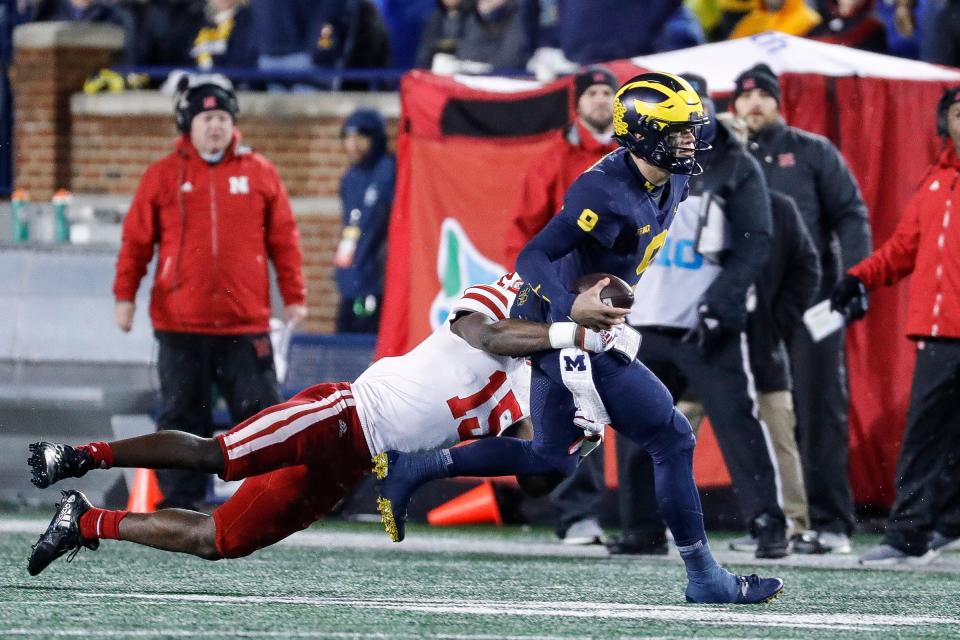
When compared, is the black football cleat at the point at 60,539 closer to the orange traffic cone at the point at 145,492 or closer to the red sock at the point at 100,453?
the red sock at the point at 100,453

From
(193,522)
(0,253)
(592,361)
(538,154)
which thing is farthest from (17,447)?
(592,361)

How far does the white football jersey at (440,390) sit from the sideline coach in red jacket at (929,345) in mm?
2281

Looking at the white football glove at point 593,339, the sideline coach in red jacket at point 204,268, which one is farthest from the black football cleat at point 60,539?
the sideline coach in red jacket at point 204,268

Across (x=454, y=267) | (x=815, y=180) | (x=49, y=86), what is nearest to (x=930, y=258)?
(x=815, y=180)

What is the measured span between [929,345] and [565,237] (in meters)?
2.44

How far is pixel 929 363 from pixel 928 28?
3.93 m

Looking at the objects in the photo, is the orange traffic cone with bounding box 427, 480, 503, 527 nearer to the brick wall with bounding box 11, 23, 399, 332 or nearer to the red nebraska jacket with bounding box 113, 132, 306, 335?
the red nebraska jacket with bounding box 113, 132, 306, 335

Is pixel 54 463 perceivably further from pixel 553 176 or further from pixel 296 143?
pixel 296 143

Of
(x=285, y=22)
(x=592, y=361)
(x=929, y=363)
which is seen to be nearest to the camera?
(x=592, y=361)

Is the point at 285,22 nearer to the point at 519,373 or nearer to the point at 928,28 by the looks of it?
the point at 928,28

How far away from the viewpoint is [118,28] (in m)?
15.7

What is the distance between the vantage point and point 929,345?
8.36m

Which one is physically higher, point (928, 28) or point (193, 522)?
point (928, 28)

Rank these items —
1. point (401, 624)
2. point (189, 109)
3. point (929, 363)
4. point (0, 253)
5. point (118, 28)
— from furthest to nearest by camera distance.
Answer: point (118, 28)
point (0, 253)
point (189, 109)
point (929, 363)
point (401, 624)
